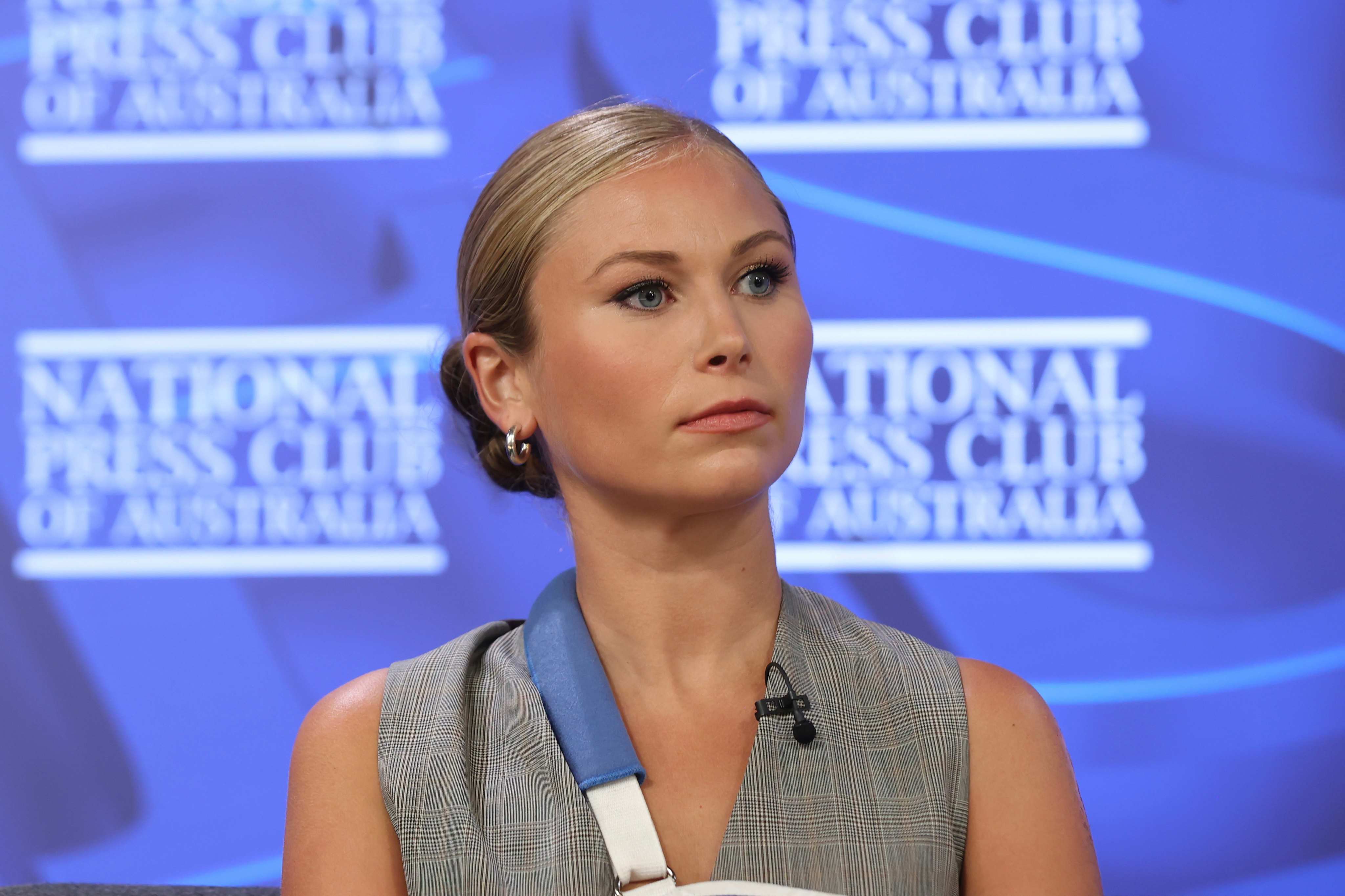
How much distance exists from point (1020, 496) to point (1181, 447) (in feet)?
0.98

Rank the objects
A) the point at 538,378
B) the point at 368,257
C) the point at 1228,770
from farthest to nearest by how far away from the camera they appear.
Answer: the point at 368,257
the point at 1228,770
the point at 538,378

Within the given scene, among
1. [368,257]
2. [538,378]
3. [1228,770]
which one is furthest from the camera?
[368,257]

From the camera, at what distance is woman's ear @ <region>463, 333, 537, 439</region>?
129 centimetres

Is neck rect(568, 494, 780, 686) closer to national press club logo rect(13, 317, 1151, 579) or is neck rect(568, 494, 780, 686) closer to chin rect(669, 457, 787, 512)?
chin rect(669, 457, 787, 512)

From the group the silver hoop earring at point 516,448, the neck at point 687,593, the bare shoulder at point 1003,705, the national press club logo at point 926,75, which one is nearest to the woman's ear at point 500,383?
the silver hoop earring at point 516,448

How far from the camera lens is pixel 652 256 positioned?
1.14 meters

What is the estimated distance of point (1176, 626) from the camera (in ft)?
6.97

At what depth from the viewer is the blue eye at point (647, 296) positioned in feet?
3.80

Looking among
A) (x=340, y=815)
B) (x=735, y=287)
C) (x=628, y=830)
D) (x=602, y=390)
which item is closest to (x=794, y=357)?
(x=735, y=287)

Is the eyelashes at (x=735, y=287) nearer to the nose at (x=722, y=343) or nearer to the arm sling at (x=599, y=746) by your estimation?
the nose at (x=722, y=343)

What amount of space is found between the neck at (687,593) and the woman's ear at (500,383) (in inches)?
5.5

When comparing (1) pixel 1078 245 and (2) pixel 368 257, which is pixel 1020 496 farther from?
(2) pixel 368 257

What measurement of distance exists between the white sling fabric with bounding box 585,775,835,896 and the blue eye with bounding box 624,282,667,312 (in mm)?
442

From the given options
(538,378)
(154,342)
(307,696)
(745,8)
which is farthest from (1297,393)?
(154,342)
